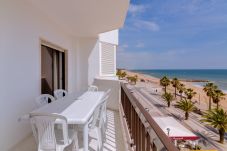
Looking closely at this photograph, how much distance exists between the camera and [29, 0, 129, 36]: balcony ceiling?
3.68 metres

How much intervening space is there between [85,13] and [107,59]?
387cm

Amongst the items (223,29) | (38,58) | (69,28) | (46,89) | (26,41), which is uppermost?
(223,29)

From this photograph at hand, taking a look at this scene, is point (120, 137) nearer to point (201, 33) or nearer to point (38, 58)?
point (38, 58)

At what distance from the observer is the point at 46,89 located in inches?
205

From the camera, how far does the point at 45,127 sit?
1.99m

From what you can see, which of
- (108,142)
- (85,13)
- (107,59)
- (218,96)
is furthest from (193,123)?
(108,142)

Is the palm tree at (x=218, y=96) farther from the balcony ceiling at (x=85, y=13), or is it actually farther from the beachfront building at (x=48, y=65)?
the balcony ceiling at (x=85, y=13)

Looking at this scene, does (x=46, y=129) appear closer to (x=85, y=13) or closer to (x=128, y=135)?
(x=128, y=135)

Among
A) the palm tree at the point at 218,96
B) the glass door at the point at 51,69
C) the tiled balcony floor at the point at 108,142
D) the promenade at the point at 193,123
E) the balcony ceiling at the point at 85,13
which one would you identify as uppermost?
the balcony ceiling at the point at 85,13

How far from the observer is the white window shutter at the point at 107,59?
7752mm

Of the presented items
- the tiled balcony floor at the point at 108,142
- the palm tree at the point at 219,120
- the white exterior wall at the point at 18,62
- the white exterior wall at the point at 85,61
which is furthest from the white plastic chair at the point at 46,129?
the palm tree at the point at 219,120

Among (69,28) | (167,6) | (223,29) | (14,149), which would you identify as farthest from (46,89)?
(223,29)

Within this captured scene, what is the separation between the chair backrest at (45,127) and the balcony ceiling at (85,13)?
7.66 feet

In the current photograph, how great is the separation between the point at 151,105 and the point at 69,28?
61.0 ft
